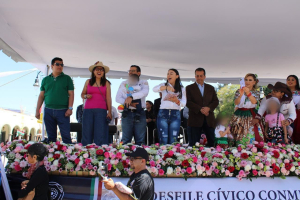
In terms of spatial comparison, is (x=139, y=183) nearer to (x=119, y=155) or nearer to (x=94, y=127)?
(x=119, y=155)

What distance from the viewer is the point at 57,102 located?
4602mm

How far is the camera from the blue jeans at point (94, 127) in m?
4.46

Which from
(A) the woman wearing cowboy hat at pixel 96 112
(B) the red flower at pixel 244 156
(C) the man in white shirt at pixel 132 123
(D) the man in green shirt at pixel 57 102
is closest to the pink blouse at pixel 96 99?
(A) the woman wearing cowboy hat at pixel 96 112

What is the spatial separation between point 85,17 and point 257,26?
274 centimetres

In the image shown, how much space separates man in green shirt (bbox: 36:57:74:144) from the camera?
459 cm

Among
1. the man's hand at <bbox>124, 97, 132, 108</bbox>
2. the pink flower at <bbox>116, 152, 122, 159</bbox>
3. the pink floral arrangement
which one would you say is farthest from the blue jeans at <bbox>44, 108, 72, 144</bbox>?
the pink flower at <bbox>116, 152, 122, 159</bbox>

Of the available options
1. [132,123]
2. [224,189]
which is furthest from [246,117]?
[132,123]

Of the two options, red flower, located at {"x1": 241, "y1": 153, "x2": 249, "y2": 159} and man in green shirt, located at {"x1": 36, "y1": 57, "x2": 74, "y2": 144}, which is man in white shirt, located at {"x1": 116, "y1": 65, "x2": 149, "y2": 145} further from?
red flower, located at {"x1": 241, "y1": 153, "x2": 249, "y2": 159}

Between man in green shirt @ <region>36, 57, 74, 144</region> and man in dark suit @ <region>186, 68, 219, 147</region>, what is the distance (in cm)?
194

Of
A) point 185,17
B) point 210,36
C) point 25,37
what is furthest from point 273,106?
point 25,37

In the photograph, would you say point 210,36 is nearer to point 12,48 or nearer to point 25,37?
point 25,37

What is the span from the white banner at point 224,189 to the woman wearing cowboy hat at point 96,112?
1061mm

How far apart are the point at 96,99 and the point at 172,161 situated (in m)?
1.56

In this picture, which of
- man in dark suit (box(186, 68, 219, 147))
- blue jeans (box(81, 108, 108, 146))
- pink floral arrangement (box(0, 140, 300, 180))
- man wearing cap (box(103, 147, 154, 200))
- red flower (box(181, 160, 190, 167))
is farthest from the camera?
man in dark suit (box(186, 68, 219, 147))
